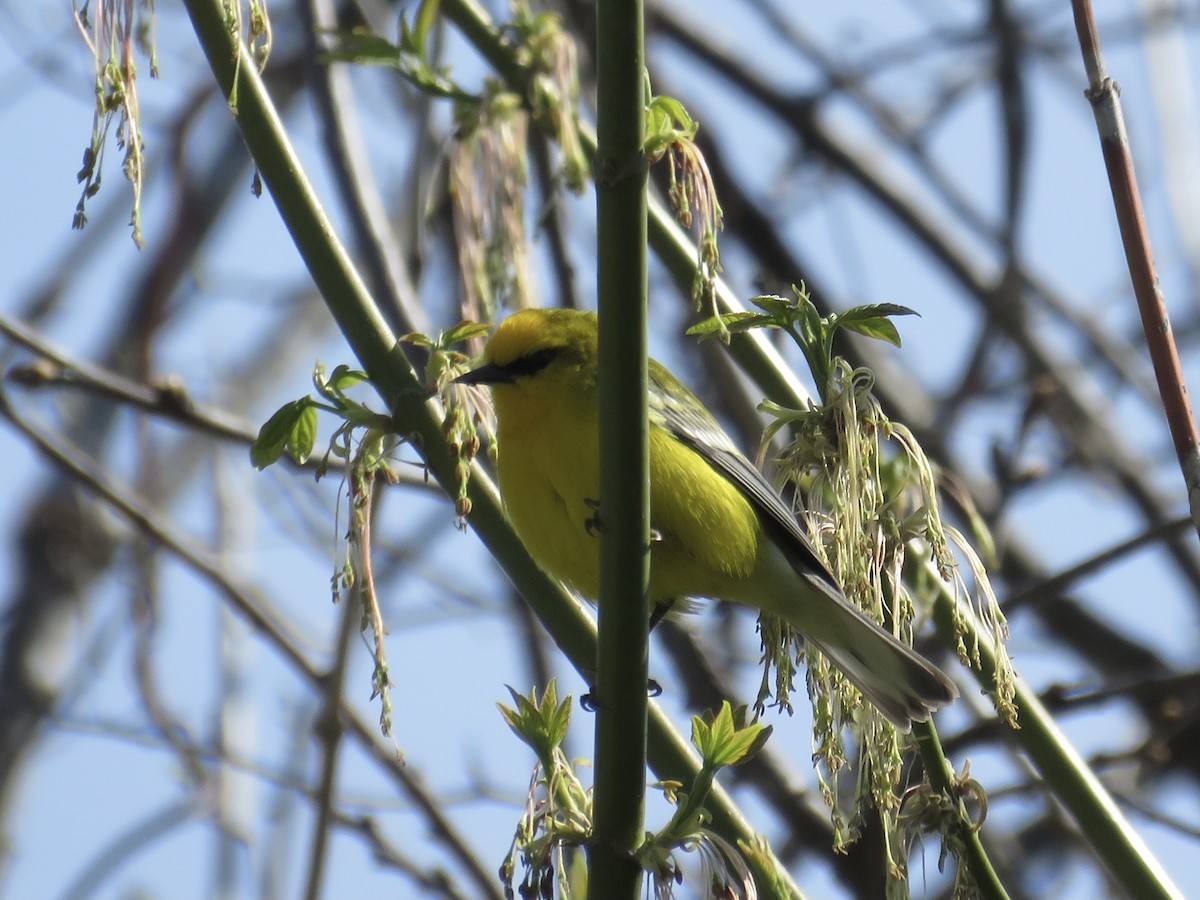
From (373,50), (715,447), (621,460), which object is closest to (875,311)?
(621,460)

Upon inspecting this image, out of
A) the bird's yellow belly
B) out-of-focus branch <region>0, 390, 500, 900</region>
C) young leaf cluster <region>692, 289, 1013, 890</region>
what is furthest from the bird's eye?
young leaf cluster <region>692, 289, 1013, 890</region>

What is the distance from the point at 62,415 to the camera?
22.5 ft

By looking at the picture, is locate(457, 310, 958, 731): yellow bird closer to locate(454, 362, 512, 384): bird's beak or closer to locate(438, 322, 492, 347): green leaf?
locate(454, 362, 512, 384): bird's beak

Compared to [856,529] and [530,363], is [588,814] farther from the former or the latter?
[530,363]

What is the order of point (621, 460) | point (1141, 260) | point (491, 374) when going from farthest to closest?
1. point (491, 374)
2. point (621, 460)
3. point (1141, 260)

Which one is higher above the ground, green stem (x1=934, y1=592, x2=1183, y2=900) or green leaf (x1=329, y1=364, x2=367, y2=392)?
green leaf (x1=329, y1=364, x2=367, y2=392)

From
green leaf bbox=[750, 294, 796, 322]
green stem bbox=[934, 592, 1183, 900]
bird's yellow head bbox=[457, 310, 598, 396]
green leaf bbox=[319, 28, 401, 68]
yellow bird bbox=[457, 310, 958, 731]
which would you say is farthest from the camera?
bird's yellow head bbox=[457, 310, 598, 396]

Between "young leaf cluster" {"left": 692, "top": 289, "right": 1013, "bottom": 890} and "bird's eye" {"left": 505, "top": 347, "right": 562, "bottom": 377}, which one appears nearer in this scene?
"young leaf cluster" {"left": 692, "top": 289, "right": 1013, "bottom": 890}

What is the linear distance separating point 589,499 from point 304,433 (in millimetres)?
850

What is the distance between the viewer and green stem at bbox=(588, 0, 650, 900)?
6.39ft

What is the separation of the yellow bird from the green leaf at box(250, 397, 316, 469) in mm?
774

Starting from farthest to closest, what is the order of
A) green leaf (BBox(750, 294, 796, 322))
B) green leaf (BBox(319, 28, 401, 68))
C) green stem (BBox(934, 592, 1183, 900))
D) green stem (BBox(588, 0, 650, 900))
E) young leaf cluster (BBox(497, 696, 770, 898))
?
1. green leaf (BBox(319, 28, 401, 68))
2. green stem (BBox(934, 592, 1183, 900))
3. green leaf (BBox(750, 294, 796, 322))
4. young leaf cluster (BBox(497, 696, 770, 898))
5. green stem (BBox(588, 0, 650, 900))

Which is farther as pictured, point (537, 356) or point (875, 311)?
point (537, 356)

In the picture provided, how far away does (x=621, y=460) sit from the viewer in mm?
2129
